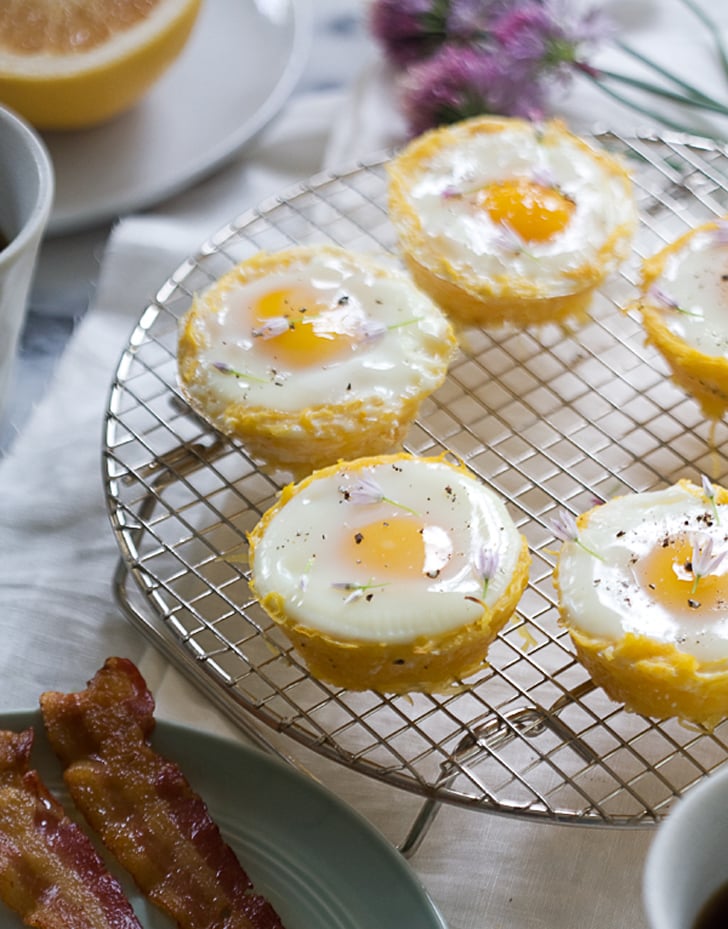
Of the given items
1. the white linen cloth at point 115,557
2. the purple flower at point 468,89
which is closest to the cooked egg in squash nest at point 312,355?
the white linen cloth at point 115,557

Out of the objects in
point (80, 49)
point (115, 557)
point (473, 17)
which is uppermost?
point (473, 17)

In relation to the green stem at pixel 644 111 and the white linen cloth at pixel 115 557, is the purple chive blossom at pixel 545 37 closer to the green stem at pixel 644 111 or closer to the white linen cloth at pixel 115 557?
the green stem at pixel 644 111

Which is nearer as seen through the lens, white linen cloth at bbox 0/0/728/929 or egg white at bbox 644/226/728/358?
white linen cloth at bbox 0/0/728/929

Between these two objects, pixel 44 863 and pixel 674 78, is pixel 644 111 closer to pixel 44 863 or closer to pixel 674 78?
pixel 674 78

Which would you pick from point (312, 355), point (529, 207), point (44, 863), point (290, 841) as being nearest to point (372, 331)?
point (312, 355)

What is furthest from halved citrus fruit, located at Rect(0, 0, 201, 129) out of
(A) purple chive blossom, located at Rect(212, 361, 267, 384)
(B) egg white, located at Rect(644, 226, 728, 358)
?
(B) egg white, located at Rect(644, 226, 728, 358)

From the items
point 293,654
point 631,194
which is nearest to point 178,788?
point 293,654

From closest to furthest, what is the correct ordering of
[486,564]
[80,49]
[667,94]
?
[486,564], [80,49], [667,94]

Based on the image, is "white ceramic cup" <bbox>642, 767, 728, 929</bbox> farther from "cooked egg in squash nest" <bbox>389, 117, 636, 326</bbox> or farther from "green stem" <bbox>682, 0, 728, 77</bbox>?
"green stem" <bbox>682, 0, 728, 77</bbox>
